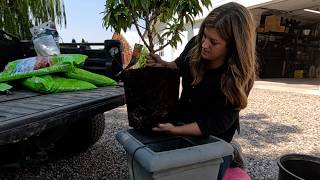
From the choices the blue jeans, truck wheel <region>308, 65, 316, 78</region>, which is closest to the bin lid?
the blue jeans

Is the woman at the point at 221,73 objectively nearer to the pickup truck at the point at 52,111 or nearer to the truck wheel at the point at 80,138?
the pickup truck at the point at 52,111

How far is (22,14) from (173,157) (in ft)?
13.7

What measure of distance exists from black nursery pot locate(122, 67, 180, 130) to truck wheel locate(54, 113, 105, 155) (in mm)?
1464

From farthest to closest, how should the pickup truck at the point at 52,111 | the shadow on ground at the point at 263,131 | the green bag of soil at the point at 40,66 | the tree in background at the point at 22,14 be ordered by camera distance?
the tree in background at the point at 22,14 < the shadow on ground at the point at 263,131 < the green bag of soil at the point at 40,66 < the pickup truck at the point at 52,111

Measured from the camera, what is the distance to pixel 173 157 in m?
1.40

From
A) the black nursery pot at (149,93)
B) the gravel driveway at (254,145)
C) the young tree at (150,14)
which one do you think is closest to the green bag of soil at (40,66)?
the young tree at (150,14)

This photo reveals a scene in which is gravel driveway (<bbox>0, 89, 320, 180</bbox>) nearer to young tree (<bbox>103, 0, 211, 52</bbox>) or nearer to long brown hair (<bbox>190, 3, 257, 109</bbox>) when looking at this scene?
young tree (<bbox>103, 0, 211, 52</bbox>)

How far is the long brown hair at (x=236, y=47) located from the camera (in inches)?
62.6

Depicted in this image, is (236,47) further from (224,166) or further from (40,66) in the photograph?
(40,66)

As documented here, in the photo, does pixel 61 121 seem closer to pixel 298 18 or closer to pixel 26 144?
pixel 26 144

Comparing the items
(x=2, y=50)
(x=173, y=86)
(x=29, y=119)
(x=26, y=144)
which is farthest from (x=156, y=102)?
(x=2, y=50)

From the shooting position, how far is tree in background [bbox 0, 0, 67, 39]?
4668 millimetres

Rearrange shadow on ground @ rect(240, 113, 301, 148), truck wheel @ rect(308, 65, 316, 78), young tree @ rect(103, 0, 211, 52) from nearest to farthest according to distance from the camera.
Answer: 1. young tree @ rect(103, 0, 211, 52)
2. shadow on ground @ rect(240, 113, 301, 148)
3. truck wheel @ rect(308, 65, 316, 78)

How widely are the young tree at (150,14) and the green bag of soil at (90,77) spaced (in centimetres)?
65
